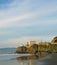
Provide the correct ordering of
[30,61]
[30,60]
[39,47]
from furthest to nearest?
[39,47] < [30,60] < [30,61]

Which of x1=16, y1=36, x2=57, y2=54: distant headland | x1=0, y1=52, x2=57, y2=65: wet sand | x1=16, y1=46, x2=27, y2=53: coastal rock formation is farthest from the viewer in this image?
x1=16, y1=46, x2=27, y2=53: coastal rock formation

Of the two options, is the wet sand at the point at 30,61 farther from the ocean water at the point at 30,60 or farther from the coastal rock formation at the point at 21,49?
the coastal rock formation at the point at 21,49

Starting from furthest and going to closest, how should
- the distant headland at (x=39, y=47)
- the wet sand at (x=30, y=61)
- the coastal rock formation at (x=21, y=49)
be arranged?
1. the coastal rock formation at (x=21, y=49)
2. the distant headland at (x=39, y=47)
3. the wet sand at (x=30, y=61)

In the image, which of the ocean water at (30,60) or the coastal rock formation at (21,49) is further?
the coastal rock formation at (21,49)

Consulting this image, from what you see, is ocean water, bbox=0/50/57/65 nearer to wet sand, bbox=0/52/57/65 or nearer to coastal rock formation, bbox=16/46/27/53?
wet sand, bbox=0/52/57/65

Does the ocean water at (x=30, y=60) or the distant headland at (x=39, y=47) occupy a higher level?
the distant headland at (x=39, y=47)

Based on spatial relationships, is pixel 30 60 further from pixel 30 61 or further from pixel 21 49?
pixel 21 49

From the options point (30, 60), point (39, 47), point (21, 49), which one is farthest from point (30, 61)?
point (21, 49)

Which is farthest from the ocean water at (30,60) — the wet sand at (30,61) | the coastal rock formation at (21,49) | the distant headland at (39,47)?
the coastal rock formation at (21,49)

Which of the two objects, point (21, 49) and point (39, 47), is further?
point (21, 49)

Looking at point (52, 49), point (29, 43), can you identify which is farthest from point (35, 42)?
point (52, 49)

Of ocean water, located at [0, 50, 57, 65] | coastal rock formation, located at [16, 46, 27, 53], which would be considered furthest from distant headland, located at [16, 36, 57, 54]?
ocean water, located at [0, 50, 57, 65]

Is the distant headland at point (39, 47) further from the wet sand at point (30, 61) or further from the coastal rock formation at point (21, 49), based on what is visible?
the wet sand at point (30, 61)

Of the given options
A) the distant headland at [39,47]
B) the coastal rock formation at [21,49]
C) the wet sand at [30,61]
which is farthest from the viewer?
the coastal rock formation at [21,49]
